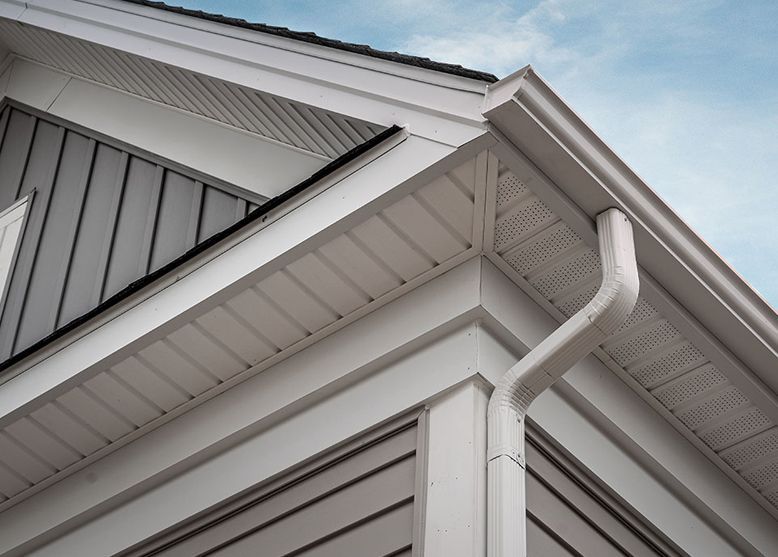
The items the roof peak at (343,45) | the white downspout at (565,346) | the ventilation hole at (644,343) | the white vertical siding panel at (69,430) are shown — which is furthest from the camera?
the white vertical siding panel at (69,430)

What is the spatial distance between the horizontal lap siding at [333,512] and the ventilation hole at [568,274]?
28.4 inches

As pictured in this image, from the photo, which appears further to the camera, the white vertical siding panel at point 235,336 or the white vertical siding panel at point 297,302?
the white vertical siding panel at point 235,336

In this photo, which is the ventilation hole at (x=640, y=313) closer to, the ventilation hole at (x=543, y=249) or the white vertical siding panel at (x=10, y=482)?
the ventilation hole at (x=543, y=249)

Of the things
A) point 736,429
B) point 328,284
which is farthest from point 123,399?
point 736,429

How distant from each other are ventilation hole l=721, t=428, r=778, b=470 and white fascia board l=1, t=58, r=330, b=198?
2.06 m

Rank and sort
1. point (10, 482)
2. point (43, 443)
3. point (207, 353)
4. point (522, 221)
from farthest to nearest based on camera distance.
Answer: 1. point (10, 482)
2. point (43, 443)
3. point (207, 353)
4. point (522, 221)

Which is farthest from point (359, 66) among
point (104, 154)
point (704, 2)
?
point (704, 2)

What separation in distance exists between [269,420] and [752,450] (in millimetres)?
1945

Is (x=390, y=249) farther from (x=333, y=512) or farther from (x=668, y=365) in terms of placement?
(x=668, y=365)

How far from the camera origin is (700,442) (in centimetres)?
486

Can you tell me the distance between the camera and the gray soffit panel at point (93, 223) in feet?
18.2

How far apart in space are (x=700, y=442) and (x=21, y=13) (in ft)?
15.4

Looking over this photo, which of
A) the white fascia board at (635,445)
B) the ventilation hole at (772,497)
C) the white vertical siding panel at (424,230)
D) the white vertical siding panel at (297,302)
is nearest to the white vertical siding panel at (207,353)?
the white vertical siding panel at (297,302)

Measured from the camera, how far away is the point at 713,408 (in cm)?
471
